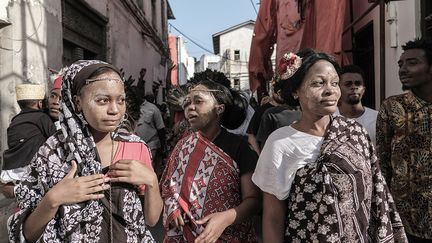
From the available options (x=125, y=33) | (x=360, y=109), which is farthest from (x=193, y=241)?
(x=125, y=33)

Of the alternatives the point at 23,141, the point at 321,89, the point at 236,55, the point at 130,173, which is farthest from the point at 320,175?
the point at 236,55

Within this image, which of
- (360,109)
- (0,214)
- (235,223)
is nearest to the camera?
(235,223)

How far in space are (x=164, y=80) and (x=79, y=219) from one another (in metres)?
21.2

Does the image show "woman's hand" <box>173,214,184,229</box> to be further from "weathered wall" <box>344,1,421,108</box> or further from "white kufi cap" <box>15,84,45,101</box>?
"weathered wall" <box>344,1,421,108</box>

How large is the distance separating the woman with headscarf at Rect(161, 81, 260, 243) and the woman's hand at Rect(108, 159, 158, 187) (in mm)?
542

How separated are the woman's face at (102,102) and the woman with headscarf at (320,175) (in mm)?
751

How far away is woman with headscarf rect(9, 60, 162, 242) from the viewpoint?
179 cm

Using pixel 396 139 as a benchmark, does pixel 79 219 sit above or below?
below

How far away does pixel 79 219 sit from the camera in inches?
70.9

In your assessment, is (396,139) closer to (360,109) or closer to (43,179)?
(360,109)

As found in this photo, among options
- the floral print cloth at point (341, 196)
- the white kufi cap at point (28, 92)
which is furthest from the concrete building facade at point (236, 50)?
the floral print cloth at point (341, 196)

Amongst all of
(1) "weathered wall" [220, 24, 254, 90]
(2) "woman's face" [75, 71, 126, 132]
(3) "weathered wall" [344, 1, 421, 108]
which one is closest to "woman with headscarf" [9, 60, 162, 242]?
(2) "woman's face" [75, 71, 126, 132]

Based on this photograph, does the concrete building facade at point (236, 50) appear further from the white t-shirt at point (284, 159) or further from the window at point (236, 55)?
the white t-shirt at point (284, 159)

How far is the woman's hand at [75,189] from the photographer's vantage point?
1739mm
